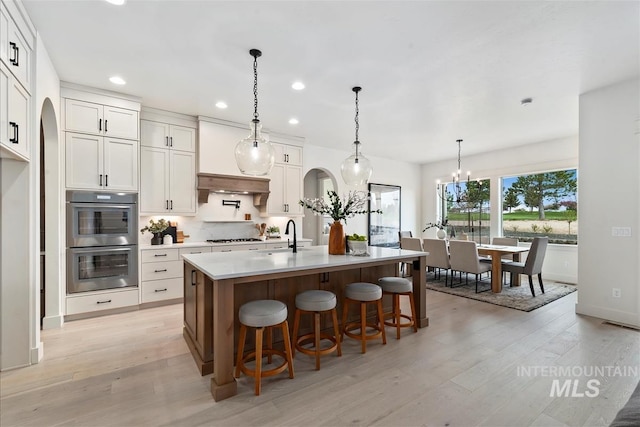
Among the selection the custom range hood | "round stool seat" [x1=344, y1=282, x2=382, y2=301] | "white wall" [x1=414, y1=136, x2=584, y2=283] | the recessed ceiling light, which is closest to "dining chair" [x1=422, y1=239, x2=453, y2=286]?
"white wall" [x1=414, y1=136, x2=584, y2=283]

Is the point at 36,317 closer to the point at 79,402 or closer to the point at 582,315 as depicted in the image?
the point at 79,402

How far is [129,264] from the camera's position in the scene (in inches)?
150

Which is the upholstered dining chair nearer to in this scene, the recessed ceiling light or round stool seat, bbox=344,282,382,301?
round stool seat, bbox=344,282,382,301

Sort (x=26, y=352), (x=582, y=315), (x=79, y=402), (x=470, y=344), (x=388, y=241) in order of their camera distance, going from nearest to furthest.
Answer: (x=79, y=402) → (x=26, y=352) → (x=470, y=344) → (x=582, y=315) → (x=388, y=241)

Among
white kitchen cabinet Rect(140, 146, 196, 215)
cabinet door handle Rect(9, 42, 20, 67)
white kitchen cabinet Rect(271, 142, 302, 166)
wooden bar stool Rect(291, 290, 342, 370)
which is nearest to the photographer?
cabinet door handle Rect(9, 42, 20, 67)

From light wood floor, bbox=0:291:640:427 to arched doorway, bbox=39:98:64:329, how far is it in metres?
0.27

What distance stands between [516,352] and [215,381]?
2613mm

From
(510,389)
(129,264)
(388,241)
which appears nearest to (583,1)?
(510,389)

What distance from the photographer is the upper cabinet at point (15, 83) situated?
198 cm

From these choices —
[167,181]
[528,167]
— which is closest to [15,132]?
[167,181]

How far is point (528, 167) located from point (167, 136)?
267 inches

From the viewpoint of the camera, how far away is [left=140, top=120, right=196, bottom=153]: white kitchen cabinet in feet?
13.7

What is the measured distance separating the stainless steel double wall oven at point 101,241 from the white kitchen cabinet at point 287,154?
2407 millimetres

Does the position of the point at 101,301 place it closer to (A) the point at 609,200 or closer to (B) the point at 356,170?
(B) the point at 356,170
